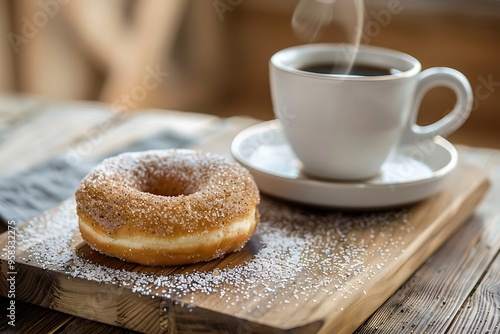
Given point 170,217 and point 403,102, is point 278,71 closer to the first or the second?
point 403,102

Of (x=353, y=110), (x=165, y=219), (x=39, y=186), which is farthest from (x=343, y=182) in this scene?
(x=39, y=186)

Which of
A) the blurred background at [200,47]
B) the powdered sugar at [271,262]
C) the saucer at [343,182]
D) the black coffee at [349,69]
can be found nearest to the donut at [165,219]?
the powdered sugar at [271,262]

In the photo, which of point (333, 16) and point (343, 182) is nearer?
point (343, 182)

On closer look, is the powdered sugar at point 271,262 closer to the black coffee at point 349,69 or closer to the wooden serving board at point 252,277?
the wooden serving board at point 252,277

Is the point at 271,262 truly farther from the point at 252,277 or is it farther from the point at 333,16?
the point at 333,16

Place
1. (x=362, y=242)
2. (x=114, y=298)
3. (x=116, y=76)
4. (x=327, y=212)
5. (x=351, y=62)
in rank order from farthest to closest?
(x=116, y=76)
(x=351, y=62)
(x=327, y=212)
(x=362, y=242)
(x=114, y=298)

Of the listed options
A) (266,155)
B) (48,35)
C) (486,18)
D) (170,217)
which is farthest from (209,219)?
(486,18)

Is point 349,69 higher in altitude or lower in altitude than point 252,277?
higher
